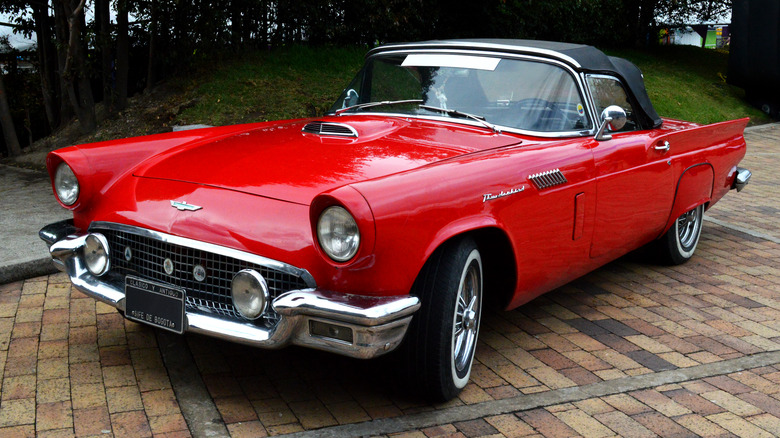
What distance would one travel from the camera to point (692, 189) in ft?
17.0

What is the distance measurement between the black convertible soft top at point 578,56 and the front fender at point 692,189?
401 millimetres

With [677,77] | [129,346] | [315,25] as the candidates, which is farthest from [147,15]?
[677,77]

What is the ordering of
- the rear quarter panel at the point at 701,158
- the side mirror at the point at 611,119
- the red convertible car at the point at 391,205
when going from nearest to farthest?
the red convertible car at the point at 391,205 < the side mirror at the point at 611,119 < the rear quarter panel at the point at 701,158

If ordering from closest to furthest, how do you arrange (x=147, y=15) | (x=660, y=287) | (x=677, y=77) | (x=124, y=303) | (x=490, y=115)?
(x=124, y=303) < (x=490, y=115) < (x=660, y=287) < (x=147, y=15) < (x=677, y=77)

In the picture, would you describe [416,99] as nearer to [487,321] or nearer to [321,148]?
[321,148]

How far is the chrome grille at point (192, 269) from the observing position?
302cm

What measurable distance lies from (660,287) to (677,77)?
37.8 ft

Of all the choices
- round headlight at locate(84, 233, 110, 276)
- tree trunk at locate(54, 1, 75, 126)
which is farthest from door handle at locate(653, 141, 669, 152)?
tree trunk at locate(54, 1, 75, 126)

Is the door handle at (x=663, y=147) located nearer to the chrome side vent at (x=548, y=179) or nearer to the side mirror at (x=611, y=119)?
the side mirror at (x=611, y=119)

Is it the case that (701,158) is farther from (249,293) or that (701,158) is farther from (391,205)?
(249,293)

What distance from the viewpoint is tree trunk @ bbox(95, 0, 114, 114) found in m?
8.85

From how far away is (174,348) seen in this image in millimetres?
3836

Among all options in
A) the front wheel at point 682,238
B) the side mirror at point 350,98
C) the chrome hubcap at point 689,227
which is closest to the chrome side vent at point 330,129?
the side mirror at point 350,98

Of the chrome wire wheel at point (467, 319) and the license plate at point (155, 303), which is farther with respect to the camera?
the chrome wire wheel at point (467, 319)
